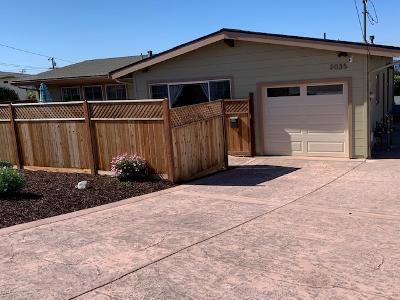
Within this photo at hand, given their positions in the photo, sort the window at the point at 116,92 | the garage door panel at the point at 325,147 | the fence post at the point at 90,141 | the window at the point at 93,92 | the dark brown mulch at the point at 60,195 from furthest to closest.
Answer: the window at the point at 93,92 → the window at the point at 116,92 → the garage door panel at the point at 325,147 → the fence post at the point at 90,141 → the dark brown mulch at the point at 60,195

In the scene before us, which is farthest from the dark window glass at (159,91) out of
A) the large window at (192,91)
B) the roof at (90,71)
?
the roof at (90,71)

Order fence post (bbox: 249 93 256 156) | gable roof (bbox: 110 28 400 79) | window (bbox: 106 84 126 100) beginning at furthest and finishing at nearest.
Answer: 1. window (bbox: 106 84 126 100)
2. fence post (bbox: 249 93 256 156)
3. gable roof (bbox: 110 28 400 79)

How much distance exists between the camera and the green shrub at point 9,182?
8367mm

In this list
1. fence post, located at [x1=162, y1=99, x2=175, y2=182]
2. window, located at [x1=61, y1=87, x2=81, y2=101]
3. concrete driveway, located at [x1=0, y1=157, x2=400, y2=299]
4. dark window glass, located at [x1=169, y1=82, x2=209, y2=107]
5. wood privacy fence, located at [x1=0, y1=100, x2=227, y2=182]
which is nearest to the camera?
concrete driveway, located at [x1=0, y1=157, x2=400, y2=299]

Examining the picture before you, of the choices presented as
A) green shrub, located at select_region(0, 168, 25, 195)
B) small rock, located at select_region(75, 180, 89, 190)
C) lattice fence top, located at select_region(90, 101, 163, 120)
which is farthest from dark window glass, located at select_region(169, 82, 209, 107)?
green shrub, located at select_region(0, 168, 25, 195)

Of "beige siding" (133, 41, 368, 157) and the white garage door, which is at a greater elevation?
"beige siding" (133, 41, 368, 157)

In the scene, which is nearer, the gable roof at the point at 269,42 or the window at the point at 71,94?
the gable roof at the point at 269,42

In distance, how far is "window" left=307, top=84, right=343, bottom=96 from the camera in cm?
1200

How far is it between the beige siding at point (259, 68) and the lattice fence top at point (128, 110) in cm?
447

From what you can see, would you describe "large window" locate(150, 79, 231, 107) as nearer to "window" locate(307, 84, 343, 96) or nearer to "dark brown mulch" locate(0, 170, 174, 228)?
"window" locate(307, 84, 343, 96)

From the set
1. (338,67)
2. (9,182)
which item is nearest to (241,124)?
(338,67)

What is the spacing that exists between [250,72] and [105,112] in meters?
4.79

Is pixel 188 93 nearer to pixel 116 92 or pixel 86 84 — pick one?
pixel 116 92

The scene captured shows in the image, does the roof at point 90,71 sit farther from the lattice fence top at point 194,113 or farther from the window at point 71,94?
the lattice fence top at point 194,113
